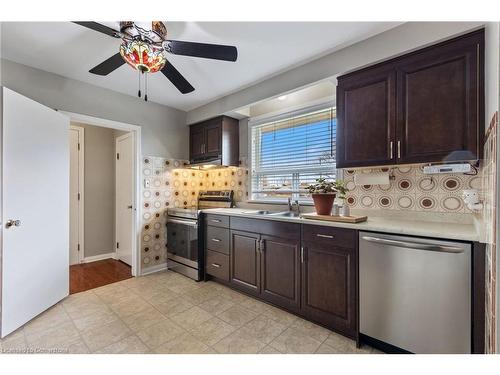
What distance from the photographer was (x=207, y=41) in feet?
6.27

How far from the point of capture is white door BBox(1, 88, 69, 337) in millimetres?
1816

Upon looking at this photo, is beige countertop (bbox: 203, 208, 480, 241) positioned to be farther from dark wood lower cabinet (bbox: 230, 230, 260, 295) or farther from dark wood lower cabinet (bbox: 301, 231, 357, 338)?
dark wood lower cabinet (bbox: 230, 230, 260, 295)

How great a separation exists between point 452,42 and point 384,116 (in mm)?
568

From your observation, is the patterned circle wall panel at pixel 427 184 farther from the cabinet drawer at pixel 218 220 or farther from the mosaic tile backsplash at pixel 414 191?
the cabinet drawer at pixel 218 220

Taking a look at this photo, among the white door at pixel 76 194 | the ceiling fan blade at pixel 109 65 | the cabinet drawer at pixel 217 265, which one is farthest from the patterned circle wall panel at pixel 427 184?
the white door at pixel 76 194

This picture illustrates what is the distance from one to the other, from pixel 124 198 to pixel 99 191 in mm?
570

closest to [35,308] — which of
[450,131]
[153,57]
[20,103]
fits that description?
[20,103]

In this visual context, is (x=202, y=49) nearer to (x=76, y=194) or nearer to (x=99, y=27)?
(x=99, y=27)

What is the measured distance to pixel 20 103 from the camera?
193 centimetres

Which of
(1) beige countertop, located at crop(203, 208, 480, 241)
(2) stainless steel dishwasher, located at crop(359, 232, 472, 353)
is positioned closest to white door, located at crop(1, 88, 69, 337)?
(1) beige countertop, located at crop(203, 208, 480, 241)

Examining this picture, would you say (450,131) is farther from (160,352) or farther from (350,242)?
(160,352)

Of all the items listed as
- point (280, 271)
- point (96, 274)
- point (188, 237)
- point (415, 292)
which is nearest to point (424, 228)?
point (415, 292)

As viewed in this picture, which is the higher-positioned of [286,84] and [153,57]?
[286,84]

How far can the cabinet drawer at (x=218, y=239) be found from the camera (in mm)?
2658
